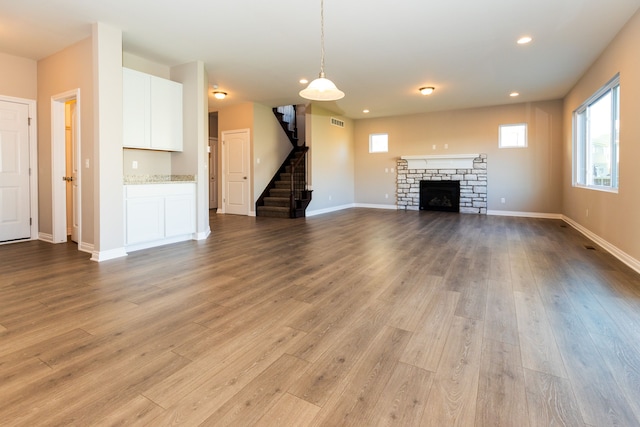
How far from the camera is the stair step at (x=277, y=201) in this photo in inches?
334

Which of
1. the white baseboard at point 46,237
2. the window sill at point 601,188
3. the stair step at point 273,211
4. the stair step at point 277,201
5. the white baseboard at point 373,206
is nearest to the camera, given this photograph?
the window sill at point 601,188

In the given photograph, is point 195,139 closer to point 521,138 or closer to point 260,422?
point 260,422

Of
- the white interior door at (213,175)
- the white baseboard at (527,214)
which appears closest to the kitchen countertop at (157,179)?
the white interior door at (213,175)

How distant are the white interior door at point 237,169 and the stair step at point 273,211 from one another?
16.5 inches

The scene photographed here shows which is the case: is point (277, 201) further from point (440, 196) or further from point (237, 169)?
point (440, 196)

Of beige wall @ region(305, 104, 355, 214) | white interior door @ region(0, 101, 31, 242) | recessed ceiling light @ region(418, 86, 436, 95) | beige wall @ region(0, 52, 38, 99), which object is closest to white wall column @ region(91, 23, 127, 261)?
white interior door @ region(0, 101, 31, 242)

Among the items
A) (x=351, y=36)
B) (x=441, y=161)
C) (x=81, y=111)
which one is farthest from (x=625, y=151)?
(x=81, y=111)

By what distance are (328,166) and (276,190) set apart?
173 centimetres

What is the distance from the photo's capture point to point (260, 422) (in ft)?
4.58

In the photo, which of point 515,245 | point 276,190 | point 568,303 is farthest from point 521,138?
point 568,303

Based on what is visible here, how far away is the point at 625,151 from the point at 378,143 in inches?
276

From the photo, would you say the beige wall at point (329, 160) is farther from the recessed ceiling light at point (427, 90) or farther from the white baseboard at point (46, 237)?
the white baseboard at point (46, 237)

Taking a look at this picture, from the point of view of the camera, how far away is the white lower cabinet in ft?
14.9

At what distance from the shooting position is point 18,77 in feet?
16.7
